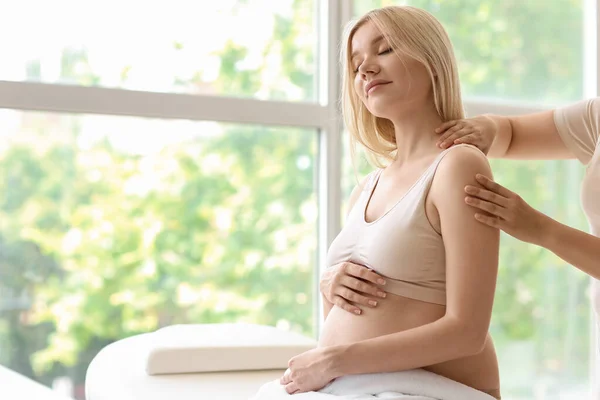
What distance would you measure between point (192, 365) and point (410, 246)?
0.83 meters

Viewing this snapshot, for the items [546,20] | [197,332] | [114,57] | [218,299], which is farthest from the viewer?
[546,20]

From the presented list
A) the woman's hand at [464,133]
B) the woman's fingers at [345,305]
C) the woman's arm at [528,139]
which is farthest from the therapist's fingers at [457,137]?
the woman's fingers at [345,305]

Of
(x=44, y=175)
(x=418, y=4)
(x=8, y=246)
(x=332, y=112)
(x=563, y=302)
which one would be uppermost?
(x=418, y=4)

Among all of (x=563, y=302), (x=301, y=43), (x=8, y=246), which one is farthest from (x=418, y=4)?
(x=8, y=246)

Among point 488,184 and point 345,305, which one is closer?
point 488,184

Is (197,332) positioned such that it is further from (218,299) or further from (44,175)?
(44,175)

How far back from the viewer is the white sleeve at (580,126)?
187 cm

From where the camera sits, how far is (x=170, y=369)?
1.91m

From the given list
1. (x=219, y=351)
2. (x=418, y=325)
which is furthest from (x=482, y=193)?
(x=219, y=351)

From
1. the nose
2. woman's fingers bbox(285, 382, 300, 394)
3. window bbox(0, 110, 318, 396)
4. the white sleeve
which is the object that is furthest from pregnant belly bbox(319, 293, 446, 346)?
window bbox(0, 110, 318, 396)

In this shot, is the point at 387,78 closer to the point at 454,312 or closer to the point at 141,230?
the point at 454,312

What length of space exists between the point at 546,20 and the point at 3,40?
2.33 m

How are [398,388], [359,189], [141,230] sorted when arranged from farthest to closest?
[141,230] → [359,189] → [398,388]

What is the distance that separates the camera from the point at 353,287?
1.41 metres
